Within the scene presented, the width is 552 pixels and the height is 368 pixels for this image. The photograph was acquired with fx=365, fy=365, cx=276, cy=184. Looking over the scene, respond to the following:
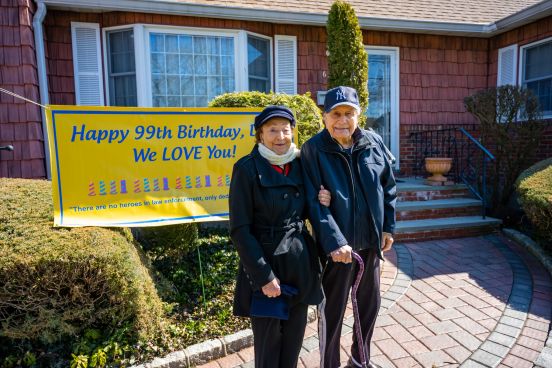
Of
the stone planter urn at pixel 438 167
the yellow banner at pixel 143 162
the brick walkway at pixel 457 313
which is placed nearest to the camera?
the brick walkway at pixel 457 313

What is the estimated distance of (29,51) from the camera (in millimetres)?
4957

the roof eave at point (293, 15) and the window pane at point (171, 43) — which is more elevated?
the roof eave at point (293, 15)

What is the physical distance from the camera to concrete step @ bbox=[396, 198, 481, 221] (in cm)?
536

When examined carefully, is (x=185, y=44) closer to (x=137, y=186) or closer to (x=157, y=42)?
(x=157, y=42)

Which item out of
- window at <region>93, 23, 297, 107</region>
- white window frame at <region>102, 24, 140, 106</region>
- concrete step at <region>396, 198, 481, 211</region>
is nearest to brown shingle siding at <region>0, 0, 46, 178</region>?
window at <region>93, 23, 297, 107</region>

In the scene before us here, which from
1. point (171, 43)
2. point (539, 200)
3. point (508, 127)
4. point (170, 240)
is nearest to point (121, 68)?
point (171, 43)

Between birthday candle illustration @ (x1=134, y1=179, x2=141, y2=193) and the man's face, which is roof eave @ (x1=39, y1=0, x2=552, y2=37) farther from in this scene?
the man's face

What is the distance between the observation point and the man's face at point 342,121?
2.08 metres

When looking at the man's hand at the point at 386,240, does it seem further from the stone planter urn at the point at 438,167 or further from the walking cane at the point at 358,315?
the stone planter urn at the point at 438,167

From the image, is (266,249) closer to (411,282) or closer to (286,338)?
(286,338)

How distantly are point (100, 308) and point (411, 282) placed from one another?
2885 mm

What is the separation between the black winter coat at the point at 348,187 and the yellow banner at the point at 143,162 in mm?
1611

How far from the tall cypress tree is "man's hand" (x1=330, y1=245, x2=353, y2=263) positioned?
381 cm

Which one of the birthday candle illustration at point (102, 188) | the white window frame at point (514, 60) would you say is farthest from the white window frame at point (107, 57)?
the white window frame at point (514, 60)
